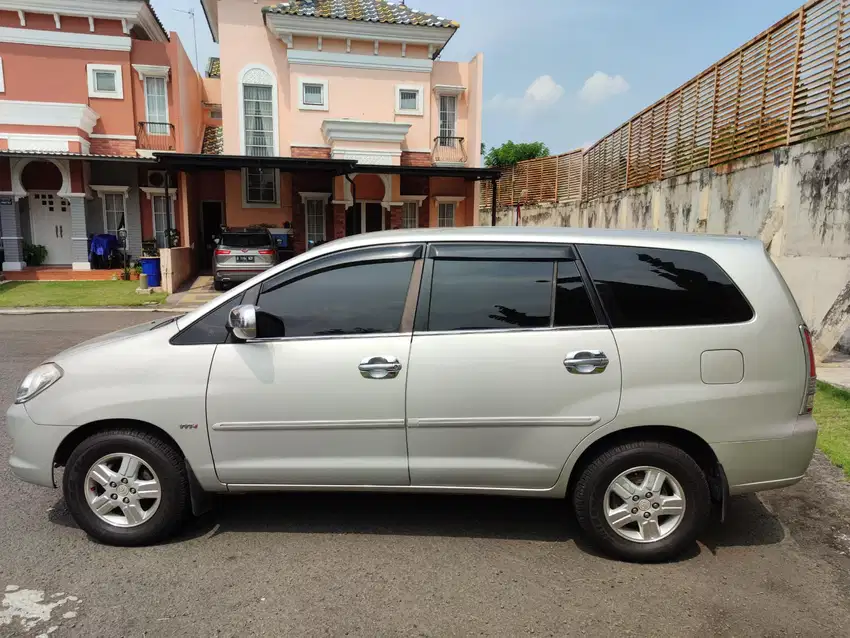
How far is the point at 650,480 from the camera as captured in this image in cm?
327

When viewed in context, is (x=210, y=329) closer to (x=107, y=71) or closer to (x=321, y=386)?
(x=321, y=386)

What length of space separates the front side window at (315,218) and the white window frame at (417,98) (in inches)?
172

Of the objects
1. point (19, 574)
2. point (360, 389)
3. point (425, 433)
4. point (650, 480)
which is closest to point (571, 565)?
point (650, 480)

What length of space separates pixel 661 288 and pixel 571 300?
51cm

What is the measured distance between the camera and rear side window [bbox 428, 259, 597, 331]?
131 inches

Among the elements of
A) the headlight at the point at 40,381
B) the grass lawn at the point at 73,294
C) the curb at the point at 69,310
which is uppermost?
the headlight at the point at 40,381

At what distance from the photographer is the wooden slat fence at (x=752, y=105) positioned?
27.2 ft

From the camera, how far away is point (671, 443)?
10.9 ft

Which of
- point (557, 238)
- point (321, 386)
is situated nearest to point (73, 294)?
point (321, 386)

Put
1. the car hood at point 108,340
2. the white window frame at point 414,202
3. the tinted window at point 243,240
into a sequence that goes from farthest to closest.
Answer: the white window frame at point 414,202 < the tinted window at point 243,240 < the car hood at point 108,340

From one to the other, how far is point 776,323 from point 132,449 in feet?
A: 11.9

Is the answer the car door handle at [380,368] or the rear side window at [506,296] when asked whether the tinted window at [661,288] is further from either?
the car door handle at [380,368]

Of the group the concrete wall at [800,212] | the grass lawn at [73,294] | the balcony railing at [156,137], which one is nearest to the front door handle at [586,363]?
the concrete wall at [800,212]

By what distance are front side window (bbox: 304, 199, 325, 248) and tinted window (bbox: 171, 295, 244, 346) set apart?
18702 mm
